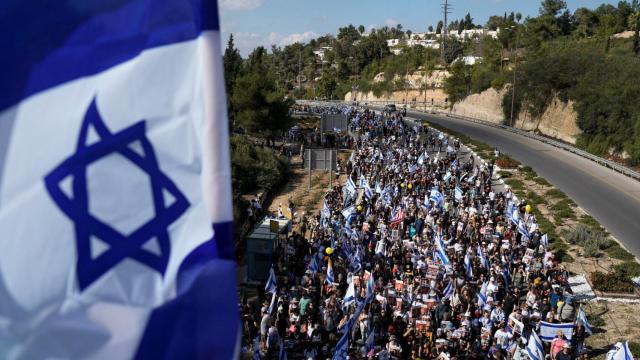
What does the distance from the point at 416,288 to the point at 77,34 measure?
12.7 meters

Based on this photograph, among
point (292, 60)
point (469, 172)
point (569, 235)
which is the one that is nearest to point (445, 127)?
point (469, 172)

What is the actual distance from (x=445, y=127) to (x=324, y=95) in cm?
7232

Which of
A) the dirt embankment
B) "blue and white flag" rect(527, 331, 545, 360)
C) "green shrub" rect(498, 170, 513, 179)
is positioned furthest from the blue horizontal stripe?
the dirt embankment

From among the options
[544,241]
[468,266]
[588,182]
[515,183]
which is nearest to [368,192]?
[544,241]

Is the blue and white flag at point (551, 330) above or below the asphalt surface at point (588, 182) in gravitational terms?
above

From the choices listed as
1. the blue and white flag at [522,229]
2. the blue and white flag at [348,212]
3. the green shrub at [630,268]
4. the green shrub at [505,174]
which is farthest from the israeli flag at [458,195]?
the green shrub at [505,174]

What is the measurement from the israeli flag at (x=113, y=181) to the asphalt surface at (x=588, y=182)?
2351cm

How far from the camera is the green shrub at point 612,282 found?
1966 cm

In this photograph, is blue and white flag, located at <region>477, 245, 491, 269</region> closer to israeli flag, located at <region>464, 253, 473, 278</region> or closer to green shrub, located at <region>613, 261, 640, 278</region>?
israeli flag, located at <region>464, 253, 473, 278</region>

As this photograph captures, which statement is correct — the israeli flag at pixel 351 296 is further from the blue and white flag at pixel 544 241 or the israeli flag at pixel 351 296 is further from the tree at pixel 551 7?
the tree at pixel 551 7

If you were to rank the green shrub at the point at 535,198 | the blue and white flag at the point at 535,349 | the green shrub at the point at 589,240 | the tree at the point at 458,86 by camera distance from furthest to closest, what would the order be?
the tree at the point at 458,86, the green shrub at the point at 535,198, the green shrub at the point at 589,240, the blue and white flag at the point at 535,349

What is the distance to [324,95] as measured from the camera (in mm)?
131250

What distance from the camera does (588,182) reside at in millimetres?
35875

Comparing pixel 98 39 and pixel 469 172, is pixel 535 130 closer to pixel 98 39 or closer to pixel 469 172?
pixel 469 172
